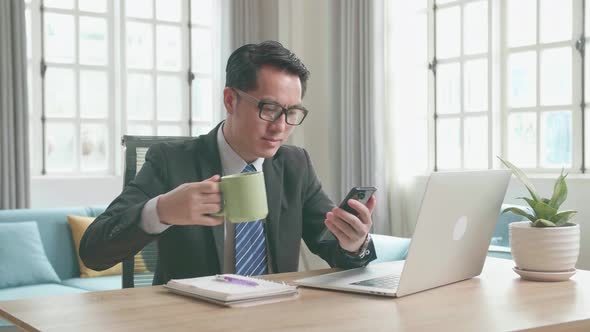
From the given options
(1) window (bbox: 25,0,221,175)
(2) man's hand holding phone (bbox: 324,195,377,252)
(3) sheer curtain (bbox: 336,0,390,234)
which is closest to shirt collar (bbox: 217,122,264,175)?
(2) man's hand holding phone (bbox: 324,195,377,252)

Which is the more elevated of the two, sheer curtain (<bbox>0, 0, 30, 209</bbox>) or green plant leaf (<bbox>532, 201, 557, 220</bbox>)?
sheer curtain (<bbox>0, 0, 30, 209</bbox>)

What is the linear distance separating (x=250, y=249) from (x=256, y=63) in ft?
1.62

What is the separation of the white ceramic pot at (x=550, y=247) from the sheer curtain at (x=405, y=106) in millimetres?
3425

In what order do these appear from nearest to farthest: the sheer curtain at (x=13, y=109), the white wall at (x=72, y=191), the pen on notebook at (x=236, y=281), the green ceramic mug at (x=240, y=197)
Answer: the green ceramic mug at (x=240, y=197) < the pen on notebook at (x=236, y=281) < the sheer curtain at (x=13, y=109) < the white wall at (x=72, y=191)

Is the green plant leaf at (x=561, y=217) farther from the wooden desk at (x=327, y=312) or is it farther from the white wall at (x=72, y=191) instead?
the white wall at (x=72, y=191)

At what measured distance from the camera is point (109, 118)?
5.37 metres

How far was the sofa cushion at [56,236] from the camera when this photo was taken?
171 inches

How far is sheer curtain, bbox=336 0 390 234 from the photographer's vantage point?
5.15 metres

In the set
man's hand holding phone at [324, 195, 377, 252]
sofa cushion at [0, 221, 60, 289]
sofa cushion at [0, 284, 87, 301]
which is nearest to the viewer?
man's hand holding phone at [324, 195, 377, 252]

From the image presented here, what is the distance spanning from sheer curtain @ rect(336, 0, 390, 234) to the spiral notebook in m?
3.67

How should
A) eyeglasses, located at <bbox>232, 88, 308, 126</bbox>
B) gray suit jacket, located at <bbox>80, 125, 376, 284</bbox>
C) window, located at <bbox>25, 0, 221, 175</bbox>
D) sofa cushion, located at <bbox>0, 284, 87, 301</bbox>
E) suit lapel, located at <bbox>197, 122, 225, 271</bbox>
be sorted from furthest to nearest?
window, located at <bbox>25, 0, 221, 175</bbox>
sofa cushion, located at <bbox>0, 284, 87, 301</bbox>
suit lapel, located at <bbox>197, 122, 225, 271</bbox>
eyeglasses, located at <bbox>232, 88, 308, 126</bbox>
gray suit jacket, located at <bbox>80, 125, 376, 284</bbox>

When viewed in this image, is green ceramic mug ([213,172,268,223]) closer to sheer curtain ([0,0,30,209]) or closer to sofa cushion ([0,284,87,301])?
sofa cushion ([0,284,87,301])

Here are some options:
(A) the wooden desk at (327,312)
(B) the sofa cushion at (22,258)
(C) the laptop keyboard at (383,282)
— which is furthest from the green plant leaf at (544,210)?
(B) the sofa cushion at (22,258)

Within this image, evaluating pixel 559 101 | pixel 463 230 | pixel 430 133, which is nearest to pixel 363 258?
pixel 463 230
